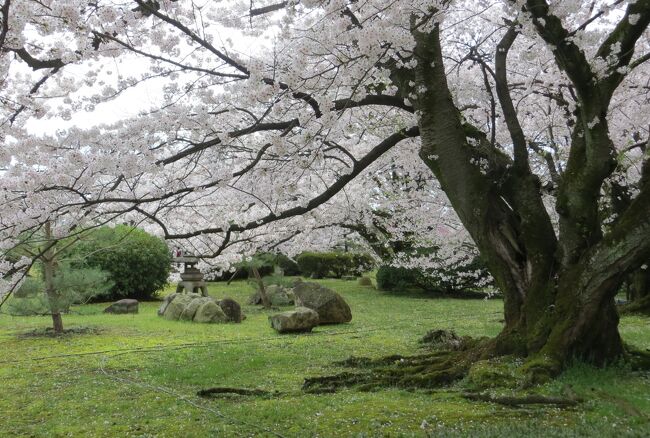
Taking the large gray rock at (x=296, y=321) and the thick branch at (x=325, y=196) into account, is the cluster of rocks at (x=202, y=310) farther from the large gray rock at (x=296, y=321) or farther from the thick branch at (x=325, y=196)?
the thick branch at (x=325, y=196)

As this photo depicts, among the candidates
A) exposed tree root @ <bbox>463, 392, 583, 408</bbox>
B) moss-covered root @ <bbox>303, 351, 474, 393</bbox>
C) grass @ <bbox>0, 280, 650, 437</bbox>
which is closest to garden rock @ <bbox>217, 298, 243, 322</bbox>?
grass @ <bbox>0, 280, 650, 437</bbox>

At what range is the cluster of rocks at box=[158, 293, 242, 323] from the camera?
12227 millimetres

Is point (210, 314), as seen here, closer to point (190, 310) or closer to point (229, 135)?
point (190, 310)

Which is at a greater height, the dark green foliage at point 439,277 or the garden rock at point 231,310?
the dark green foliage at point 439,277

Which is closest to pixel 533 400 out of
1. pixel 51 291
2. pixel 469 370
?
pixel 469 370

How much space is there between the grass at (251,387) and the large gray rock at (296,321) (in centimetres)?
20

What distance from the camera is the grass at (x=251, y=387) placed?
4.17m

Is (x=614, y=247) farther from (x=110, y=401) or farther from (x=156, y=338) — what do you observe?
(x=156, y=338)

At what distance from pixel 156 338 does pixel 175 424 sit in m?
5.78

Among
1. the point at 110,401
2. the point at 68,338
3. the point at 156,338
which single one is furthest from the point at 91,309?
the point at 110,401

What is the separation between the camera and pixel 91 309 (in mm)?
14984

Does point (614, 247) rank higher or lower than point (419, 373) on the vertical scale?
higher

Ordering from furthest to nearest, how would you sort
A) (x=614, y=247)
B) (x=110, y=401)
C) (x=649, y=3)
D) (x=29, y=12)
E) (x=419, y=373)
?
(x=419, y=373) < (x=110, y=401) < (x=614, y=247) < (x=649, y=3) < (x=29, y=12)

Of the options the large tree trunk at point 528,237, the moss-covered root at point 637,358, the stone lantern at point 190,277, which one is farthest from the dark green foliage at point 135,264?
the moss-covered root at point 637,358
